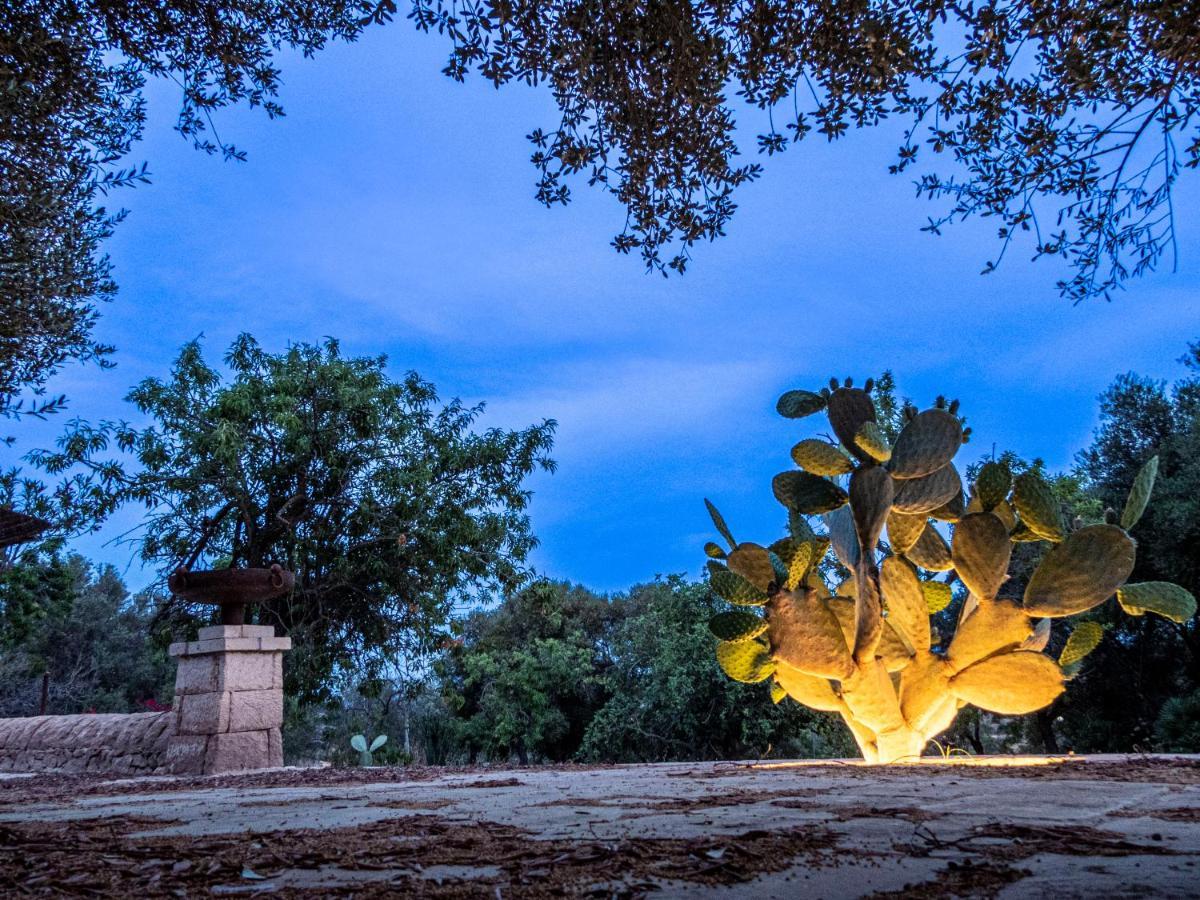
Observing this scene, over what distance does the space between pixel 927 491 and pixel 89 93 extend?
472 centimetres

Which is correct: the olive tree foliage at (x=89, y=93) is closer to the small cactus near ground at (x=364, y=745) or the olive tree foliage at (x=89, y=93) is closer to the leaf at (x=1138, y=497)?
the leaf at (x=1138, y=497)

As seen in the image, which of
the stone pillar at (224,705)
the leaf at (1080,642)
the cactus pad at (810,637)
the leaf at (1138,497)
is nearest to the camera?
the cactus pad at (810,637)

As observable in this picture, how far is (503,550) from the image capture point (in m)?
10.7

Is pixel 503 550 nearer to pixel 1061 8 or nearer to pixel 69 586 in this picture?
pixel 69 586

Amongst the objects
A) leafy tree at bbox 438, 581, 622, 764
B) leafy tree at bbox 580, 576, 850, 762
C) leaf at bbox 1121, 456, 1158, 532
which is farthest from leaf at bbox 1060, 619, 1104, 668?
leafy tree at bbox 438, 581, 622, 764

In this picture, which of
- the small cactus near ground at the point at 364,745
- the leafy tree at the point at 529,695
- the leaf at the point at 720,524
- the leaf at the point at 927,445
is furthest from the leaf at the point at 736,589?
the leafy tree at the point at 529,695

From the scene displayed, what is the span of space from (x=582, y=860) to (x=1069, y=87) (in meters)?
3.24

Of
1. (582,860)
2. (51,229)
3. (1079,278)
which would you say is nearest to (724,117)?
(1079,278)

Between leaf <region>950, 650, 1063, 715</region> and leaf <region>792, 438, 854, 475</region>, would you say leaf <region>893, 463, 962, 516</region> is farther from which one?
leaf <region>950, 650, 1063, 715</region>

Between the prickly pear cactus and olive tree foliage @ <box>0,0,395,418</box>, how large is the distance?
3.21 m

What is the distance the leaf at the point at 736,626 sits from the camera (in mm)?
4611

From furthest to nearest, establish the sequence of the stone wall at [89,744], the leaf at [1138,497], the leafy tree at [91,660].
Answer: the leafy tree at [91,660] → the stone wall at [89,744] → the leaf at [1138,497]

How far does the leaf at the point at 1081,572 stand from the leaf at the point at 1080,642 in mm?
694

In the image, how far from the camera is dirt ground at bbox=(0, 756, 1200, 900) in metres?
1.25
